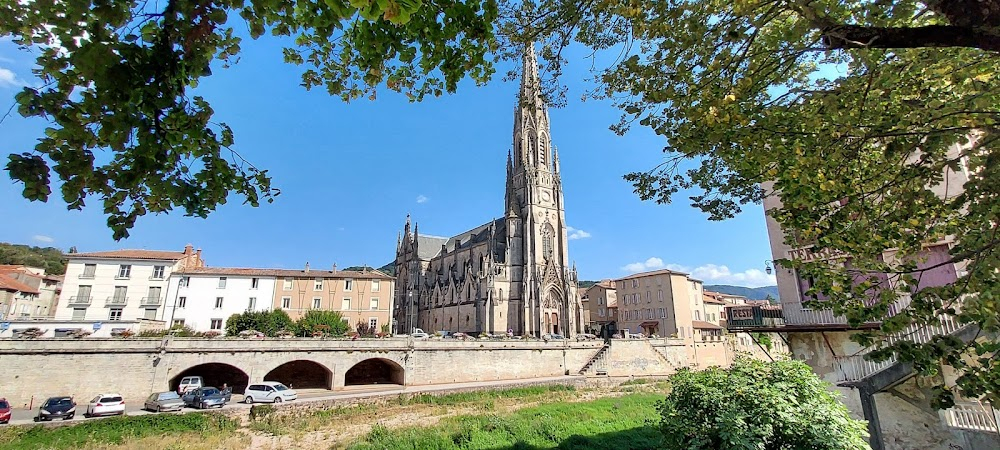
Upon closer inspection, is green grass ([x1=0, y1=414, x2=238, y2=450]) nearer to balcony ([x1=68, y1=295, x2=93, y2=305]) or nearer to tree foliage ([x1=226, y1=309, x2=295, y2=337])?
tree foliage ([x1=226, y1=309, x2=295, y2=337])

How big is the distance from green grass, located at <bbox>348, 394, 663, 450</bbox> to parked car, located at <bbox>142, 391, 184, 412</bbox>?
29.8 ft

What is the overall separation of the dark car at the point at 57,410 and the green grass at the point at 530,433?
1209 centimetres

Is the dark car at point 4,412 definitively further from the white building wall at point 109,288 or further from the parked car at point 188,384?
the white building wall at point 109,288

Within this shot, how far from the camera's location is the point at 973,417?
8570 mm

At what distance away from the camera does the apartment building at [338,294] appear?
1544 inches

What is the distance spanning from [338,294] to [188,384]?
1774cm

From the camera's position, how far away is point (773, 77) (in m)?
5.57

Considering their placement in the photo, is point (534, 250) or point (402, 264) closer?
point (534, 250)

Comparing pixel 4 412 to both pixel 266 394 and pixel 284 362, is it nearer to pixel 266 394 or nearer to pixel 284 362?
pixel 266 394

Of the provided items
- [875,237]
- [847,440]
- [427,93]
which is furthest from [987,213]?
[427,93]

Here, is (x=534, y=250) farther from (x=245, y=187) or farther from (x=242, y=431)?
(x=245, y=187)

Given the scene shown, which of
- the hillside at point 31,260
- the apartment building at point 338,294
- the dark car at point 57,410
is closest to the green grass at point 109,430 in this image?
the dark car at point 57,410

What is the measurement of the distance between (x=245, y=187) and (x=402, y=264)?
67.5 metres

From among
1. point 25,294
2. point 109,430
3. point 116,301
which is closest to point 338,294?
point 116,301
